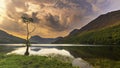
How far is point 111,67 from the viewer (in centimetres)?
4172

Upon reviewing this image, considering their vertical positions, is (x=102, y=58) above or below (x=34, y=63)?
below

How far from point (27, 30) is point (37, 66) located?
3563 cm

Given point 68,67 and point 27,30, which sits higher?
point 27,30

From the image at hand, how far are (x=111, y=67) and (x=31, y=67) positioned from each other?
14.8 meters

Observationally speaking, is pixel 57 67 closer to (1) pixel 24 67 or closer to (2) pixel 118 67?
(1) pixel 24 67

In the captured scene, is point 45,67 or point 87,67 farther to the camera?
point 87,67

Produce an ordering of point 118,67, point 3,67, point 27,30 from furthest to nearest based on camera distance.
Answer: point 27,30 < point 118,67 < point 3,67

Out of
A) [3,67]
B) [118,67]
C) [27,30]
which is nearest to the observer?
[3,67]

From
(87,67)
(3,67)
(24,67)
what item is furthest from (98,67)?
(3,67)

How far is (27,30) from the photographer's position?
7256cm

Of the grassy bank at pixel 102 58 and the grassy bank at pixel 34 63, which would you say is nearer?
the grassy bank at pixel 34 63

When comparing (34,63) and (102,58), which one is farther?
(102,58)

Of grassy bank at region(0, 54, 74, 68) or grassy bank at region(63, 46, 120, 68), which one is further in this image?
grassy bank at region(63, 46, 120, 68)

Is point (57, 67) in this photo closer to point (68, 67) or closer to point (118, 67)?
point (68, 67)
